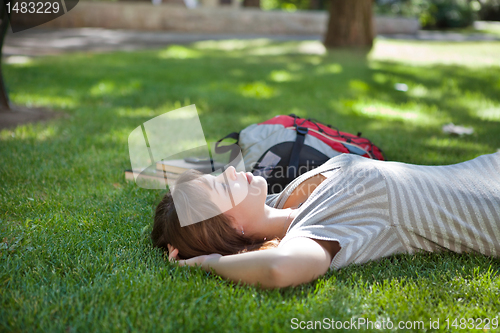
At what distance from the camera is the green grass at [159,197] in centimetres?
157

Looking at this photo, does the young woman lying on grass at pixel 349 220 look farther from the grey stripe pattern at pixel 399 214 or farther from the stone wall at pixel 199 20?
the stone wall at pixel 199 20

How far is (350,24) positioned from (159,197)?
9.19 meters

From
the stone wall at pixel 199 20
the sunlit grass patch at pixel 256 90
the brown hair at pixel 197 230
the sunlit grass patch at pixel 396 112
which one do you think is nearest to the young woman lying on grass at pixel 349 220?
the brown hair at pixel 197 230

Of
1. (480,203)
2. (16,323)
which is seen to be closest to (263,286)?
(16,323)

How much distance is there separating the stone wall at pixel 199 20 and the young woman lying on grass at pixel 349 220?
16109 millimetres

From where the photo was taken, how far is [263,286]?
1686 mm

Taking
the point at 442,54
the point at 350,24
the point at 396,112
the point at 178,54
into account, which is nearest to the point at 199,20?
the point at 178,54

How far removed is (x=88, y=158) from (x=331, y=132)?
79.0 inches

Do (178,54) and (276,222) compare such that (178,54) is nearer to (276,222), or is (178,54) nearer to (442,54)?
(442,54)

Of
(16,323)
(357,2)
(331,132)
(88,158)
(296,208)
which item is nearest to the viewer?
(16,323)

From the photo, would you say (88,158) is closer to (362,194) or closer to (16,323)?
(16,323)

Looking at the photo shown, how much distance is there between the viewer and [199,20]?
56.3 feet

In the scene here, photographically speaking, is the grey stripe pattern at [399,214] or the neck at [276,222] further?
the neck at [276,222]

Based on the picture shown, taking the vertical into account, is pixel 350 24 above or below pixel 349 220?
above
